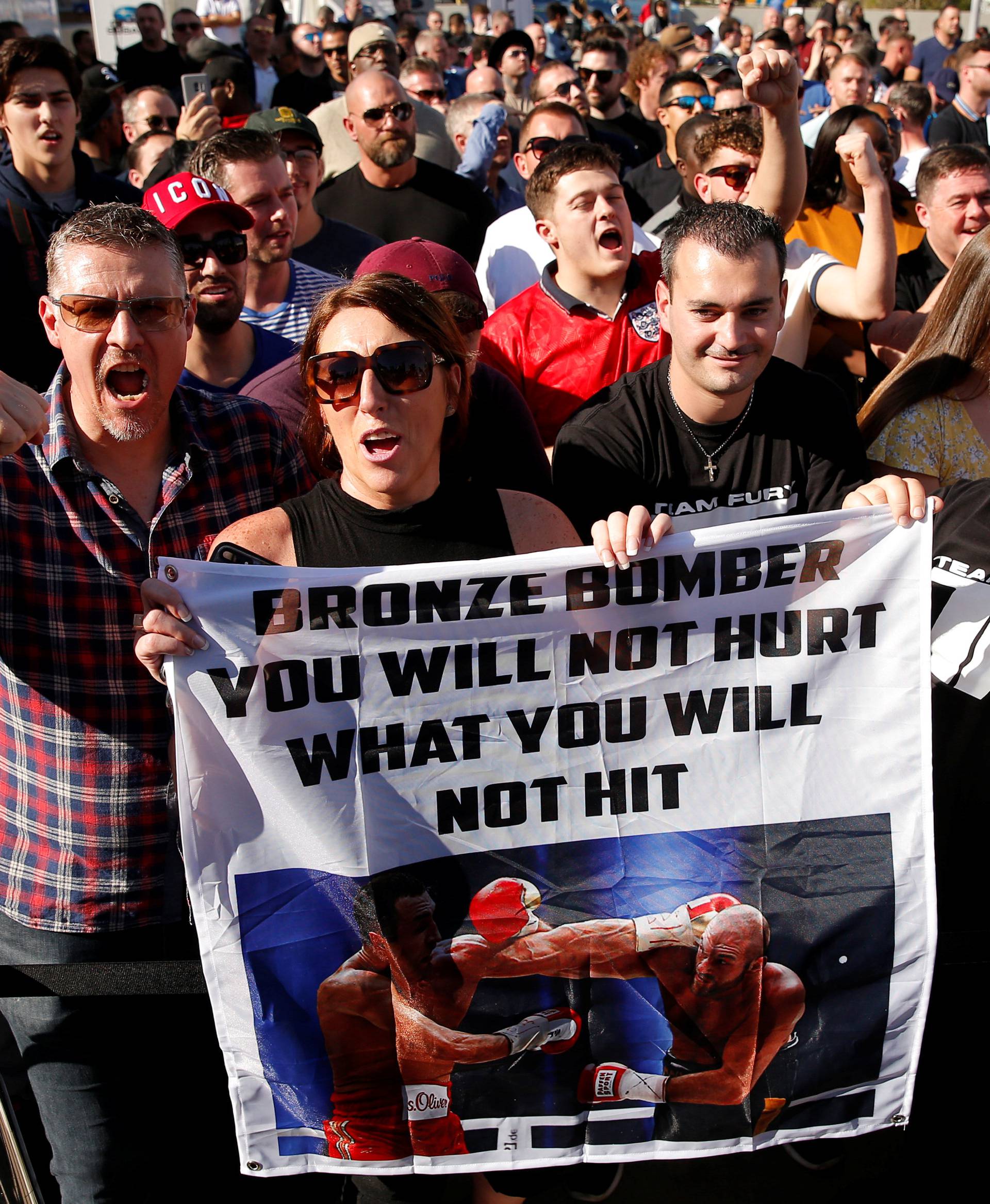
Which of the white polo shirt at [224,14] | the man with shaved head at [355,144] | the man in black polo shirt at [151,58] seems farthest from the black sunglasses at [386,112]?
the white polo shirt at [224,14]

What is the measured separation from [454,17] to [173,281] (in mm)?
17162

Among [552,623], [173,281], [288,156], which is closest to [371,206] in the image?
[288,156]

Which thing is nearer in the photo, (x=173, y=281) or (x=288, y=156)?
(x=173, y=281)

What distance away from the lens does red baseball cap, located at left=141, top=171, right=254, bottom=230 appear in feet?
11.5

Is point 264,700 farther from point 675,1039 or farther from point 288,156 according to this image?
point 288,156

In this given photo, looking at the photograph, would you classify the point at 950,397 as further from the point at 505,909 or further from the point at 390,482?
the point at 505,909

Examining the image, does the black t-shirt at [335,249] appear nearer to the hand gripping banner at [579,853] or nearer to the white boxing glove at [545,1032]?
the hand gripping banner at [579,853]

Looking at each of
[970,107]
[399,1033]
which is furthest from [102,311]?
[970,107]

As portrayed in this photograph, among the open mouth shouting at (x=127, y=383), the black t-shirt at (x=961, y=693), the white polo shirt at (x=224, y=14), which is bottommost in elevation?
the black t-shirt at (x=961, y=693)

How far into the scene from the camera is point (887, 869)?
93.2 inches

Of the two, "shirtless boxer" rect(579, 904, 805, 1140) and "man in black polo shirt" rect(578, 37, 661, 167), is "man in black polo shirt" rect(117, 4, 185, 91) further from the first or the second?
"shirtless boxer" rect(579, 904, 805, 1140)

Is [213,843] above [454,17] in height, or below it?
below

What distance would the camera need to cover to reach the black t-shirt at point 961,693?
8.39ft

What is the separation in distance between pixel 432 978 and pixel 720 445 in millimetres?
1432
